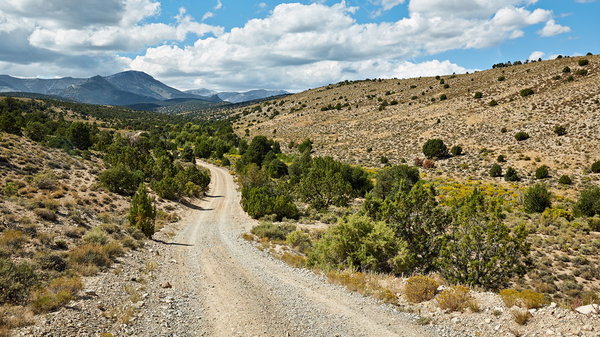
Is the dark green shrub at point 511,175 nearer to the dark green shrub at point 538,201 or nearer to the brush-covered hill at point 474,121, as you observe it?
the brush-covered hill at point 474,121

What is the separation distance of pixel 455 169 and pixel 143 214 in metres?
49.8

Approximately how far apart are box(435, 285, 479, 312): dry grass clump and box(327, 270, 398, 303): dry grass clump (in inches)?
68.1

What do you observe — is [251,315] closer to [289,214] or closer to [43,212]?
[43,212]

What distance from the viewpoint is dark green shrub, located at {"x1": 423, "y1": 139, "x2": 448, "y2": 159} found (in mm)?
61469

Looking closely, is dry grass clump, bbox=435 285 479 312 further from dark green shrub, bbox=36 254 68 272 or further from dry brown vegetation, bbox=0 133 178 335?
dark green shrub, bbox=36 254 68 272

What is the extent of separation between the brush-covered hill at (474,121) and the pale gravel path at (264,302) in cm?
4527

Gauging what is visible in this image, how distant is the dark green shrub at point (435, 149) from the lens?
6147 centimetres

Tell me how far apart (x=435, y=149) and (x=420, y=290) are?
179ft

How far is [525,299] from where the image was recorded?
994 centimetres

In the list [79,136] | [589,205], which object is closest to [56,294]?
[589,205]

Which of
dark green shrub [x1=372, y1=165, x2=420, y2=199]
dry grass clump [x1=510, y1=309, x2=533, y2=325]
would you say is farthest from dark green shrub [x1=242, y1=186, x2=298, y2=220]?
dry grass clump [x1=510, y1=309, x2=533, y2=325]

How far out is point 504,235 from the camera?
13.9 meters

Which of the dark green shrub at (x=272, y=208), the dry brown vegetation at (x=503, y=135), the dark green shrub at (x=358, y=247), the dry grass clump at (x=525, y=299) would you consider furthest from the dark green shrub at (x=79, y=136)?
the dry grass clump at (x=525, y=299)

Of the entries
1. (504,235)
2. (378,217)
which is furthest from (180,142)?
(504,235)
